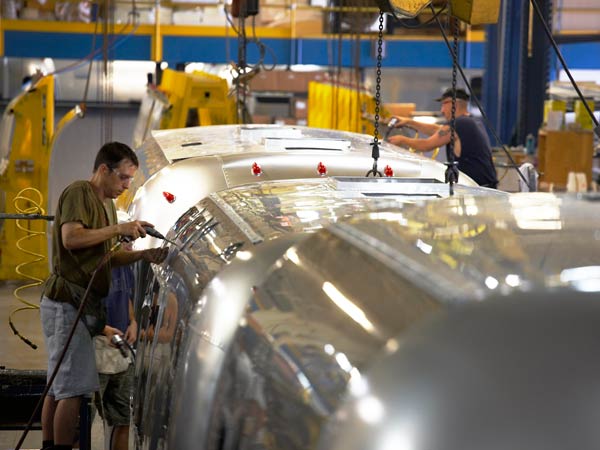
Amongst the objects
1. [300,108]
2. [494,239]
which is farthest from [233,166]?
[300,108]

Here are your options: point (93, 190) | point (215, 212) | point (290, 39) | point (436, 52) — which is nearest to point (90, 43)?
point (290, 39)

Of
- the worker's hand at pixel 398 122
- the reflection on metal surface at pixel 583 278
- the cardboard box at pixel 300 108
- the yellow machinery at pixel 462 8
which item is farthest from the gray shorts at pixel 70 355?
the cardboard box at pixel 300 108

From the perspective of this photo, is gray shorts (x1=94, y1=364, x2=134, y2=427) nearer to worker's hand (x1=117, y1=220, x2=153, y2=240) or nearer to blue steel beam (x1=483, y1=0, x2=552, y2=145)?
worker's hand (x1=117, y1=220, x2=153, y2=240)

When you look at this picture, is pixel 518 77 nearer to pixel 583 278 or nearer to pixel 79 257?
pixel 79 257

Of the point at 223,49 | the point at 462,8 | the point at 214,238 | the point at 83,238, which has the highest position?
the point at 462,8

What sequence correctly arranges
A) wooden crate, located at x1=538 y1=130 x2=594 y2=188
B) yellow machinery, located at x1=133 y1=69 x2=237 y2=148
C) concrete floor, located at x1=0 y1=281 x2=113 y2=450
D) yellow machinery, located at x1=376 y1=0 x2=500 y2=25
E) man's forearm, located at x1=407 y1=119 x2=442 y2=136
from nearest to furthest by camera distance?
yellow machinery, located at x1=376 y1=0 x2=500 y2=25 → concrete floor, located at x1=0 y1=281 x2=113 y2=450 → man's forearm, located at x1=407 y1=119 x2=442 y2=136 → yellow machinery, located at x1=133 y1=69 x2=237 y2=148 → wooden crate, located at x1=538 y1=130 x2=594 y2=188

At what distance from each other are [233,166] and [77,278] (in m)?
0.95

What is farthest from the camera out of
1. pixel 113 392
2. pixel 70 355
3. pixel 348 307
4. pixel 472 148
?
pixel 472 148

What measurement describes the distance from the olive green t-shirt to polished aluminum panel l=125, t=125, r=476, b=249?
0.19m

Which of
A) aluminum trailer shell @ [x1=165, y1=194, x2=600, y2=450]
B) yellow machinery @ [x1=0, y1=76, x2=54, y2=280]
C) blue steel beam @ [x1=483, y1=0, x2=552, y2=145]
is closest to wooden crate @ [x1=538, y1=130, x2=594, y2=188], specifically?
blue steel beam @ [x1=483, y1=0, x2=552, y2=145]

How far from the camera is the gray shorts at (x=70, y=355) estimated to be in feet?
18.0

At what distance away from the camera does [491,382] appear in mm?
1377

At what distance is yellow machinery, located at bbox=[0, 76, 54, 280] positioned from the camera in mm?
12555

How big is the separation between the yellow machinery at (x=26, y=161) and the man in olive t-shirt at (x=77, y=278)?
7.08 meters
